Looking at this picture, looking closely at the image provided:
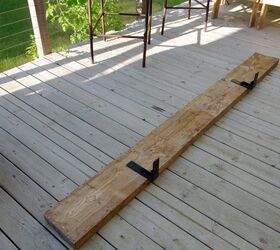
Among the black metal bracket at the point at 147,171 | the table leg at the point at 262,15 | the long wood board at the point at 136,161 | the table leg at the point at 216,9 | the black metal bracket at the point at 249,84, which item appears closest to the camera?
the long wood board at the point at 136,161

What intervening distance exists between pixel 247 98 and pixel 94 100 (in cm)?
122

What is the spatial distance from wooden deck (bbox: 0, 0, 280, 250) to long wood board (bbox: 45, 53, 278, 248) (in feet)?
0.20

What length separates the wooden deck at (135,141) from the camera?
1.58 m

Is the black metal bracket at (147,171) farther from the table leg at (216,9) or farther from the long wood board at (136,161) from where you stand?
the table leg at (216,9)

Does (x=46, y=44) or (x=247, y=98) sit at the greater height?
(x=46, y=44)

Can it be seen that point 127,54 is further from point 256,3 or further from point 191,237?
point 191,237

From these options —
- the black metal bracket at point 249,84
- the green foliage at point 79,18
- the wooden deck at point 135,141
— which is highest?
the green foliage at point 79,18

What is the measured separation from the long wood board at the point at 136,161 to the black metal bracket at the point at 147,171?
25 millimetres

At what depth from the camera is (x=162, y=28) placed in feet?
11.5

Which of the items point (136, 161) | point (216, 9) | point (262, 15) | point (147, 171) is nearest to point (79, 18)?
point (216, 9)

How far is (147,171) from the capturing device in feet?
5.98

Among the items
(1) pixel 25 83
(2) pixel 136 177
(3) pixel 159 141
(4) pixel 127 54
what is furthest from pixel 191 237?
(4) pixel 127 54

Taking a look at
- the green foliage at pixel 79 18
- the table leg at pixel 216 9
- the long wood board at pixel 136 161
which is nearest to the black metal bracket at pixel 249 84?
the long wood board at pixel 136 161

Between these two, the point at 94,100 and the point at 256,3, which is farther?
the point at 256,3
